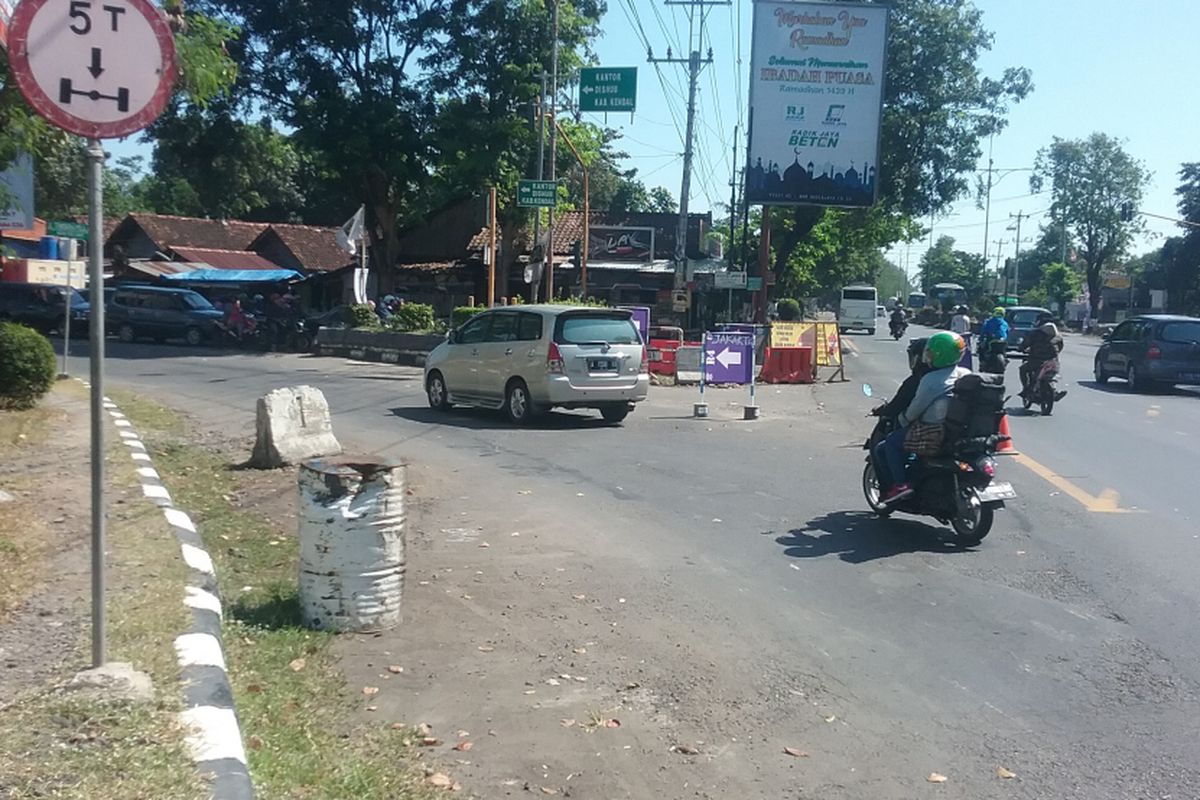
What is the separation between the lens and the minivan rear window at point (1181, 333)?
2441 centimetres

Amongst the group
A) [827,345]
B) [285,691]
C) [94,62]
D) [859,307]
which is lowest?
[285,691]

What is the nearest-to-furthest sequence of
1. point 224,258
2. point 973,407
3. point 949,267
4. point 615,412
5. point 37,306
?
point 973,407 → point 615,412 → point 37,306 → point 224,258 → point 949,267

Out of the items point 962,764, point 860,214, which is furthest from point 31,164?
point 860,214

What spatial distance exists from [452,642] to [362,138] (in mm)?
28781

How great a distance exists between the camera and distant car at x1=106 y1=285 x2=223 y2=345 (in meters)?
33.4

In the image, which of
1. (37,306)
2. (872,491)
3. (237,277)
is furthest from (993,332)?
(237,277)

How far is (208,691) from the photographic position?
4945 millimetres

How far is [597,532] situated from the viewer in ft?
30.1

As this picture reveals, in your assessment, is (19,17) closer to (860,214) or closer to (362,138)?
(362,138)

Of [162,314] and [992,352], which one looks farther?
[162,314]

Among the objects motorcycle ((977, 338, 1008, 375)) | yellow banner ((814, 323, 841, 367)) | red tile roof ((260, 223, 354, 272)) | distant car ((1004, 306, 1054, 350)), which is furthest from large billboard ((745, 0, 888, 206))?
red tile roof ((260, 223, 354, 272))

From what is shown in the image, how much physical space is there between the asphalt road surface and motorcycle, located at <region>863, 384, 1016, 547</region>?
211 millimetres

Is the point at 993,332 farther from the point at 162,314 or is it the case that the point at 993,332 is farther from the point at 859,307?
the point at 859,307

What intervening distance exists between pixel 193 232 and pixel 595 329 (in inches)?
1571
